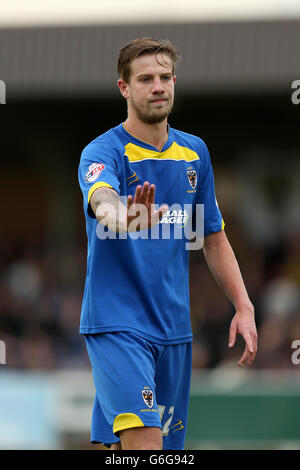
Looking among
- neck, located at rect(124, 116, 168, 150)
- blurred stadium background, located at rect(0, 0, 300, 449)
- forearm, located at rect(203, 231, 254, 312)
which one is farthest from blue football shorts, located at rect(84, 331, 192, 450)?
blurred stadium background, located at rect(0, 0, 300, 449)

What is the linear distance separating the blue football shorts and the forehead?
1.26m

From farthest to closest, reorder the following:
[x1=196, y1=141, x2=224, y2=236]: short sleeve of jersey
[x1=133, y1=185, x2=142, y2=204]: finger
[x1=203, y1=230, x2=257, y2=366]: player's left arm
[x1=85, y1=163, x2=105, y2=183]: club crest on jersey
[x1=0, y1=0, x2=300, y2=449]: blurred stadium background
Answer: [x1=0, y1=0, x2=300, y2=449]: blurred stadium background → [x1=196, y1=141, x2=224, y2=236]: short sleeve of jersey → [x1=203, y1=230, x2=257, y2=366]: player's left arm → [x1=85, y1=163, x2=105, y2=183]: club crest on jersey → [x1=133, y1=185, x2=142, y2=204]: finger

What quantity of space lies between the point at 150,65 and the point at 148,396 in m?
1.58

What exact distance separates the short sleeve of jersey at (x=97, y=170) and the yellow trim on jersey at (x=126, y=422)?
0.95 m

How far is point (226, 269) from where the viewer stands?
16.1ft

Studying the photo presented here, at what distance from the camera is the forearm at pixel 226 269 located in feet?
15.9

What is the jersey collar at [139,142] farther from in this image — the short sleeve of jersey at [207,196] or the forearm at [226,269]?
the forearm at [226,269]

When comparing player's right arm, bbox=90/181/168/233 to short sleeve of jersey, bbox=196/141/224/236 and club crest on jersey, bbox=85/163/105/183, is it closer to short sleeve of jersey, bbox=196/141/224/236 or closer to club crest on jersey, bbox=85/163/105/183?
club crest on jersey, bbox=85/163/105/183

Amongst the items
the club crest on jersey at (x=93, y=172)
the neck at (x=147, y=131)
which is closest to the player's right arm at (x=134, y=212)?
the club crest on jersey at (x=93, y=172)

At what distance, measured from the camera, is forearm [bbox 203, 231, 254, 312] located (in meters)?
4.84

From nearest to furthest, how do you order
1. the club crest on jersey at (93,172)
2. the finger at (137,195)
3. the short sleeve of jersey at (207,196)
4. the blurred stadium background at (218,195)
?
1. the finger at (137,195)
2. the club crest on jersey at (93,172)
3. the short sleeve of jersey at (207,196)
4. the blurred stadium background at (218,195)

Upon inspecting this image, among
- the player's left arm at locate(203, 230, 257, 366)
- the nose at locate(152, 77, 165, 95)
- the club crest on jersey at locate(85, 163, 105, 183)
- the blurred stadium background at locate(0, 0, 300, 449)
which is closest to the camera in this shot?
the club crest on jersey at locate(85, 163, 105, 183)

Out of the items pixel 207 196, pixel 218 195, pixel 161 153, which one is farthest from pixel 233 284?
pixel 218 195

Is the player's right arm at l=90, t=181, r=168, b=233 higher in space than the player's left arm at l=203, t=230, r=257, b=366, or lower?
higher
